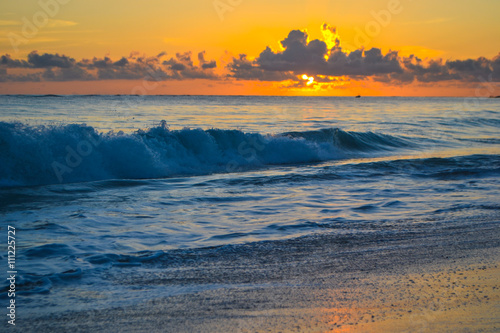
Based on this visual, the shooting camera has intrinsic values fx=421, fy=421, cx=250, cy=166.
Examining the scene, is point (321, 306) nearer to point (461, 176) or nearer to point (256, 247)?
point (256, 247)

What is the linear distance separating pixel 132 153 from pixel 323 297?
12132 mm

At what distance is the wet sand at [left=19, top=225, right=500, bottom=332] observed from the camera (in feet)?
12.6

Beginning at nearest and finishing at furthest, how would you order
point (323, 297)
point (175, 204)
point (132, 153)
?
1. point (323, 297)
2. point (175, 204)
3. point (132, 153)

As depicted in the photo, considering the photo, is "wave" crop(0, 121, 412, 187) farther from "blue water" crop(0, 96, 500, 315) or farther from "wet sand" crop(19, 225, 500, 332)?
"wet sand" crop(19, 225, 500, 332)

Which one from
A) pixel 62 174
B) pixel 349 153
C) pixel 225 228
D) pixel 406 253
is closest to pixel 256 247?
pixel 225 228

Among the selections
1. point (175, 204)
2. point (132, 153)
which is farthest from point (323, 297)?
point (132, 153)

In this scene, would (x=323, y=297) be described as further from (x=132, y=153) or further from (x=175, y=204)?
(x=132, y=153)

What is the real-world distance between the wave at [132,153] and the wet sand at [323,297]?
9347 mm

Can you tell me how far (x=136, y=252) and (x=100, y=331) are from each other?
7.59 ft

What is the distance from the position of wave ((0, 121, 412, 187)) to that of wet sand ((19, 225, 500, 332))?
935 centimetres

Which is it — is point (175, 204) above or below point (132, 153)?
below

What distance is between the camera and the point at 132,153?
603 inches

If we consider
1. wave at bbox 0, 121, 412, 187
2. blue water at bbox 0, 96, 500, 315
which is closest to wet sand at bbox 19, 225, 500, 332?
blue water at bbox 0, 96, 500, 315

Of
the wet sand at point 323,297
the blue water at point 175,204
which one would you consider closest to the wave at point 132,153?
the blue water at point 175,204
